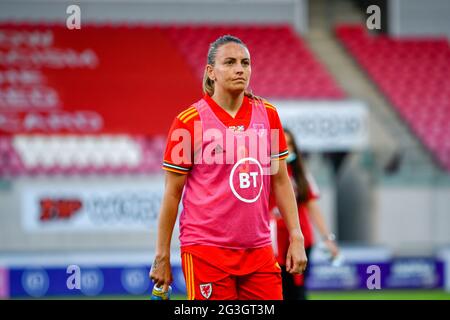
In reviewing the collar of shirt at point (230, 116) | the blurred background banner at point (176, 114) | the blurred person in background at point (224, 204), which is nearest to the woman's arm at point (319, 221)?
the blurred person in background at point (224, 204)

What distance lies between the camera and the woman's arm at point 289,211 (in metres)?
5.38

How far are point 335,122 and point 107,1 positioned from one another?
652cm

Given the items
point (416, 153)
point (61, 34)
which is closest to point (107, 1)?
point (61, 34)

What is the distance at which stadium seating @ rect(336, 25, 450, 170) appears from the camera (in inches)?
749

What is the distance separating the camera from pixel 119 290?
48.8ft

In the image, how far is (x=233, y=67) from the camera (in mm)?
5227

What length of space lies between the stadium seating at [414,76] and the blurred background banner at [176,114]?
0.13 feet

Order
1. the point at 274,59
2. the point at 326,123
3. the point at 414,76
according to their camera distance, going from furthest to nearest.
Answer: the point at 414,76
the point at 274,59
the point at 326,123

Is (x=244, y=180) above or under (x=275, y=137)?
under

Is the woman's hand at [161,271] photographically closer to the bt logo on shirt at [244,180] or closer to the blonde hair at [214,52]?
the bt logo on shirt at [244,180]

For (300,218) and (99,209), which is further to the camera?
(99,209)

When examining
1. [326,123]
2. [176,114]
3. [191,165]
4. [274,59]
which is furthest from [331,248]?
[274,59]

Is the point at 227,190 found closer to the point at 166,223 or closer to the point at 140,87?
the point at 166,223

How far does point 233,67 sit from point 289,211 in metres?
0.94
